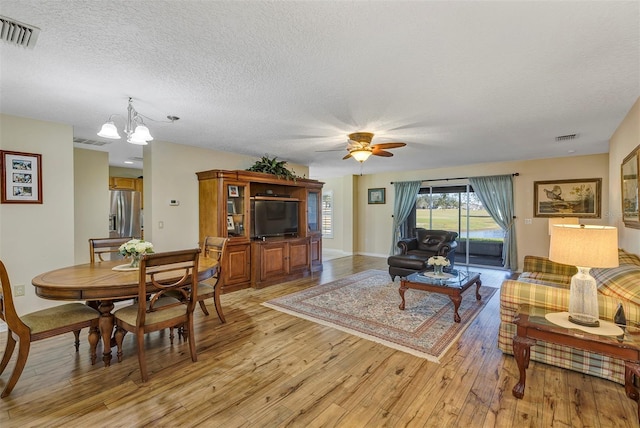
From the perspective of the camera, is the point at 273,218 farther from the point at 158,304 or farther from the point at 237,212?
the point at 158,304

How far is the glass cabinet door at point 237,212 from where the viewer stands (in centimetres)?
494

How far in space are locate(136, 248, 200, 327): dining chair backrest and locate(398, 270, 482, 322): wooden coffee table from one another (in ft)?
8.38

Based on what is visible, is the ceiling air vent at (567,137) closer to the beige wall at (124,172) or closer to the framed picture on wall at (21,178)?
the framed picture on wall at (21,178)

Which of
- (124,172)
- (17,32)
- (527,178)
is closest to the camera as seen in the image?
(17,32)

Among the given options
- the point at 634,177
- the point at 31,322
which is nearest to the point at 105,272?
the point at 31,322

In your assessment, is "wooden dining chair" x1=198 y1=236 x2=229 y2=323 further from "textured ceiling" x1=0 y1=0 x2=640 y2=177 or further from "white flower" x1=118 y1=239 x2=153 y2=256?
"textured ceiling" x1=0 y1=0 x2=640 y2=177

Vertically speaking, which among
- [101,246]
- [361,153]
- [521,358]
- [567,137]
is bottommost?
[521,358]

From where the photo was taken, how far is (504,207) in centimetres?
624

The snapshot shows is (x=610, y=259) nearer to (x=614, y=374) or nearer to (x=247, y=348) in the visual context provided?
(x=614, y=374)

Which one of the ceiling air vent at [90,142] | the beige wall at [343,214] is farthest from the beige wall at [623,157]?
the ceiling air vent at [90,142]

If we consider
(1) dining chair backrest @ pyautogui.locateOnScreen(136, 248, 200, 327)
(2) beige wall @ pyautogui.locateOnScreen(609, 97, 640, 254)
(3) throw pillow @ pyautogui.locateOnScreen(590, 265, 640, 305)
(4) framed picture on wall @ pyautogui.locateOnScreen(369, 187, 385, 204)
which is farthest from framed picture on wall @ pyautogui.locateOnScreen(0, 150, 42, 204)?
(4) framed picture on wall @ pyautogui.locateOnScreen(369, 187, 385, 204)

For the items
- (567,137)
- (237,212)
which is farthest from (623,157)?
(237,212)

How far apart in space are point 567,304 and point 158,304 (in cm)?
356

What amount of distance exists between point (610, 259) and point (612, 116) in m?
2.49
